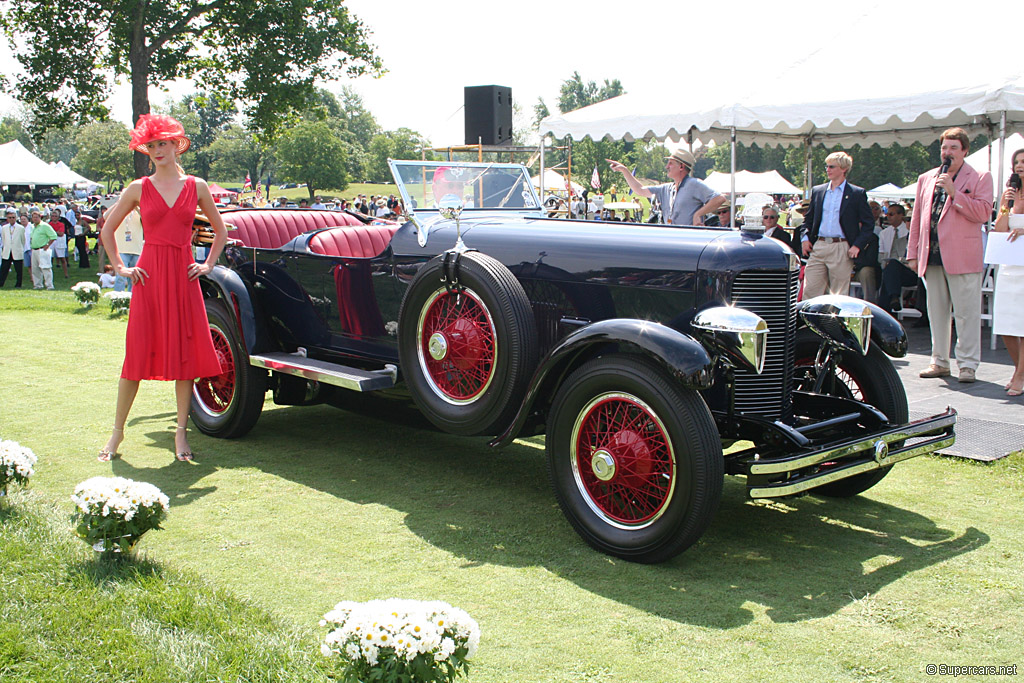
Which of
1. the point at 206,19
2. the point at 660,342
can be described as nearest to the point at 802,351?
the point at 660,342

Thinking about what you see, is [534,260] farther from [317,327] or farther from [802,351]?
[317,327]

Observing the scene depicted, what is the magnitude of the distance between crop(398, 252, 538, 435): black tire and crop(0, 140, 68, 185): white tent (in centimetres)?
3719

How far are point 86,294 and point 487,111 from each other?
6529 millimetres

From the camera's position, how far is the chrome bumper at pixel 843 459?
3.33 meters

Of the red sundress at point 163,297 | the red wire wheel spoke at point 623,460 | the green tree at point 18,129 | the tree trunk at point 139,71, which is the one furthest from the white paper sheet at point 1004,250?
the green tree at point 18,129

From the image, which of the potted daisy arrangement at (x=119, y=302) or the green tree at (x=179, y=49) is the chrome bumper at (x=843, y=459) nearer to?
the potted daisy arrangement at (x=119, y=302)

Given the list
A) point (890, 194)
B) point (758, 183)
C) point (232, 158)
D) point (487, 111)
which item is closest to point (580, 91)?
point (232, 158)

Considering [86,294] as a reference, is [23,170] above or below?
above

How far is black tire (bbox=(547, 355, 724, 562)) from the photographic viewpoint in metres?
3.24

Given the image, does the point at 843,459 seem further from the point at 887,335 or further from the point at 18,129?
the point at 18,129

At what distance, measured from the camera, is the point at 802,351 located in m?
4.41

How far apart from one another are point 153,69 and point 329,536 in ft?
76.7

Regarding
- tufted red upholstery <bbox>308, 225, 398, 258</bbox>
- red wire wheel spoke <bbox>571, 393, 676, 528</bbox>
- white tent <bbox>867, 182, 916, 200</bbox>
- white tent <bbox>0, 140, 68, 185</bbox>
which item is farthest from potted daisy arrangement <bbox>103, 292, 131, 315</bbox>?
white tent <bbox>0, 140, 68, 185</bbox>

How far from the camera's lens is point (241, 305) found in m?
5.35
